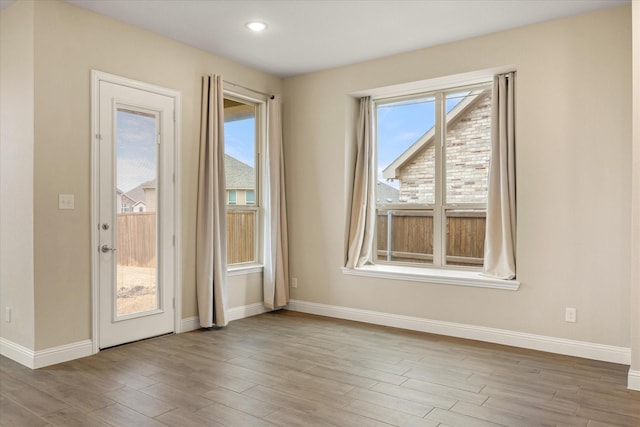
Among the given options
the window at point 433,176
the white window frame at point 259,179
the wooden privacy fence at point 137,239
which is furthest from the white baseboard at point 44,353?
the window at point 433,176

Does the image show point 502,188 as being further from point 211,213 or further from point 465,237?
point 211,213

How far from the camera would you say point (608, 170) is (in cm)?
372

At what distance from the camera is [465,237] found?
475 cm

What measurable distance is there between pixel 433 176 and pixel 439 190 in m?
0.18

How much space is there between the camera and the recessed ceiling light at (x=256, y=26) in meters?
4.02

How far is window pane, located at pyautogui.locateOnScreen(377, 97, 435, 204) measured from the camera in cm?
500

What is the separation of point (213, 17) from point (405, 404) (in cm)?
340

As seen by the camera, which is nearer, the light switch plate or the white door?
the light switch plate

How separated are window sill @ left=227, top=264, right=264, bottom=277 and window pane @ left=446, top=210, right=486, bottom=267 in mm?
2192

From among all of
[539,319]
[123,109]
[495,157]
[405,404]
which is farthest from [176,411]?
[495,157]

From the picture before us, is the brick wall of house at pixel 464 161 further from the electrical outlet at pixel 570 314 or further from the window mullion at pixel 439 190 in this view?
the electrical outlet at pixel 570 314

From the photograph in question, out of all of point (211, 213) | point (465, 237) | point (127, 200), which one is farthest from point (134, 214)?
point (465, 237)

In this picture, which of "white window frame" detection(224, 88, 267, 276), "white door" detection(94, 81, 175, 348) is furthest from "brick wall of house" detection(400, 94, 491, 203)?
"white door" detection(94, 81, 175, 348)

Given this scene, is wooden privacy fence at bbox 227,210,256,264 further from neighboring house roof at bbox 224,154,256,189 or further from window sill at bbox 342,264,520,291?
window sill at bbox 342,264,520,291
